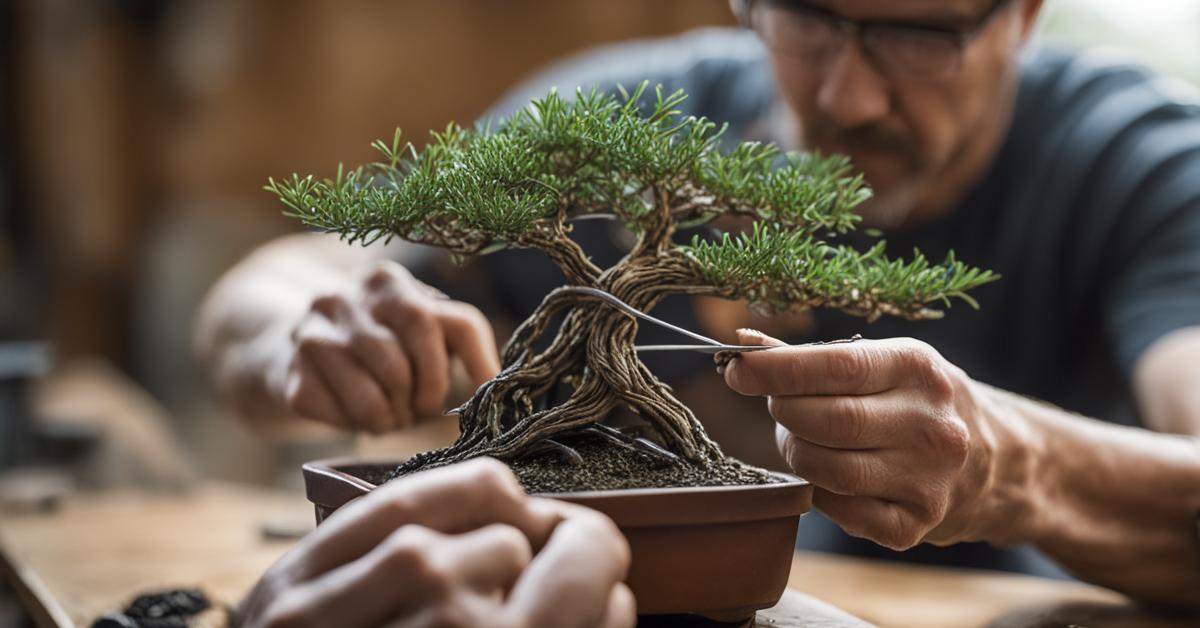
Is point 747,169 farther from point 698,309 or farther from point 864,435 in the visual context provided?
point 698,309

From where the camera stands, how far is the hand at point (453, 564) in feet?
1.80

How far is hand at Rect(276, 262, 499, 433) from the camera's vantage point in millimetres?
1113

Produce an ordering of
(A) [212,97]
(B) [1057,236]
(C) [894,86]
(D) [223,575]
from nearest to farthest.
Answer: (D) [223,575]
(C) [894,86]
(B) [1057,236]
(A) [212,97]

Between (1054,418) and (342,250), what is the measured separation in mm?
1464

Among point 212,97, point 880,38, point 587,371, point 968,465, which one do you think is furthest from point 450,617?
point 212,97

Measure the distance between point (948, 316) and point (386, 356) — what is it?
1109 mm

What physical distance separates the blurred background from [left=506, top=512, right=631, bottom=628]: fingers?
3162 mm

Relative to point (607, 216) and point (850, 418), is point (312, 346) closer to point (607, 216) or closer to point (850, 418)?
point (607, 216)

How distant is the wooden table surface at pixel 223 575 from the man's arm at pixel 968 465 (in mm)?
82

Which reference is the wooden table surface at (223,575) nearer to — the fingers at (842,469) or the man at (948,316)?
the man at (948,316)

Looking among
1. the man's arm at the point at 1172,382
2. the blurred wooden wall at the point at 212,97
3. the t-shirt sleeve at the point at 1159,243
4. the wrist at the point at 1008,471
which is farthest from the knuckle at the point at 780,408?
the blurred wooden wall at the point at 212,97

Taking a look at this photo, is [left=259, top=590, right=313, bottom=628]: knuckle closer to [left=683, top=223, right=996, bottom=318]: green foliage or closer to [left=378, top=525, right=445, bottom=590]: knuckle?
[left=378, top=525, right=445, bottom=590]: knuckle

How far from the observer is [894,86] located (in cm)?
139

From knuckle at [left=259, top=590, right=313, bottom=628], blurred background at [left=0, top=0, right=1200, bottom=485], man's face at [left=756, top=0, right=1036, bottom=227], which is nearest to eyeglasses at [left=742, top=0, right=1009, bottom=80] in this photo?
man's face at [left=756, top=0, right=1036, bottom=227]
